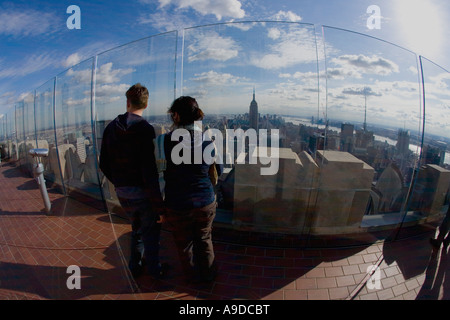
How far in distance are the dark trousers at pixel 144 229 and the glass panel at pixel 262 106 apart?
111cm

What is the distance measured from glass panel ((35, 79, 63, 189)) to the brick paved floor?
185 centimetres

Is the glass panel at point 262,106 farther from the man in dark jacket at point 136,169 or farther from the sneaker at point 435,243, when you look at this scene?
the sneaker at point 435,243

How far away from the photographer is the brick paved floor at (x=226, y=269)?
1738 mm

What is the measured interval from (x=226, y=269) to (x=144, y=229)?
94 cm

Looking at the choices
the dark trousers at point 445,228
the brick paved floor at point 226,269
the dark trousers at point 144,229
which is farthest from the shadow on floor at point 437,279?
the dark trousers at point 144,229

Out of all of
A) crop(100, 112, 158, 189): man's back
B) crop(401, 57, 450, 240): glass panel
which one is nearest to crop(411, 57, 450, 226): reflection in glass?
crop(401, 57, 450, 240): glass panel

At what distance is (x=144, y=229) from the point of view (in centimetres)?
179

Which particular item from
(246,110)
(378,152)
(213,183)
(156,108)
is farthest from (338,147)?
(156,108)

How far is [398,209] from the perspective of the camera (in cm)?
278

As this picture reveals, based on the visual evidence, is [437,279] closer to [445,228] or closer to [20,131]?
[445,228]

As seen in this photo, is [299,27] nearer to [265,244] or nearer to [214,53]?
[214,53]

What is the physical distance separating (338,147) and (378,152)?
624mm

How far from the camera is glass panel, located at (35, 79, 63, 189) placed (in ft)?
13.4
